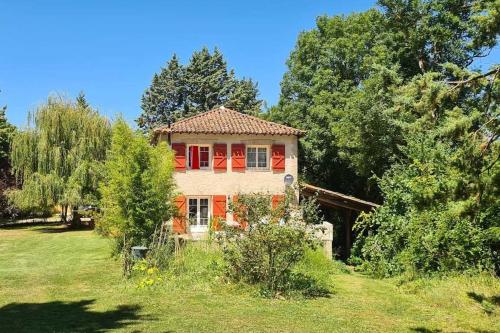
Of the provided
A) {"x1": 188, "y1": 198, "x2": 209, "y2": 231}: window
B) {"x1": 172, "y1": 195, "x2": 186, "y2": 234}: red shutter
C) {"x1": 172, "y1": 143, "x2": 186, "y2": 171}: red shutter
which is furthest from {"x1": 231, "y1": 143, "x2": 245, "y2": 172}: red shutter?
{"x1": 172, "y1": 195, "x2": 186, "y2": 234}: red shutter

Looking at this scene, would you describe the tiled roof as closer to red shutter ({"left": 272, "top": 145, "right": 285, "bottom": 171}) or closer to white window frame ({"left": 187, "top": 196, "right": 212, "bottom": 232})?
red shutter ({"left": 272, "top": 145, "right": 285, "bottom": 171})

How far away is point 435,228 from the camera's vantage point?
13711 mm

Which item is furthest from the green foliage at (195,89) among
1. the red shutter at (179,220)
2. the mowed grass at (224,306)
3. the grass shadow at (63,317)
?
the grass shadow at (63,317)

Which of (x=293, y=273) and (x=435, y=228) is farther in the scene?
(x=435, y=228)

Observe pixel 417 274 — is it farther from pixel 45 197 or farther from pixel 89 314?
pixel 45 197

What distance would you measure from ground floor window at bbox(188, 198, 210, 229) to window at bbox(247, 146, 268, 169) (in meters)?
2.96

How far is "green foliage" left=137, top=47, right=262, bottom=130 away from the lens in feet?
164

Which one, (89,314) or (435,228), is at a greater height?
(435,228)

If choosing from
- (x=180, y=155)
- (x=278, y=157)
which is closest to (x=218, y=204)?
(x=180, y=155)

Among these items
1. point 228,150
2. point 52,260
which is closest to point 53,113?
point 228,150

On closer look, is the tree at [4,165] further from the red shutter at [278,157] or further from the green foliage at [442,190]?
the green foliage at [442,190]

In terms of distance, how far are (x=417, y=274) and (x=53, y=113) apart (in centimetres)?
2419

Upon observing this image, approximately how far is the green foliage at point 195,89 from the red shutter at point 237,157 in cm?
2578

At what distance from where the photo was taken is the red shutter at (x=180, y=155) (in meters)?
22.7
